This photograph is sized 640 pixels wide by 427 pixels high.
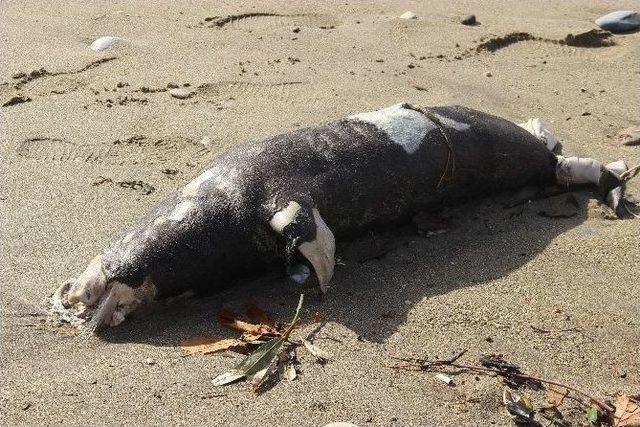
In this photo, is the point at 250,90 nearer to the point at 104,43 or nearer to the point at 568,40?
the point at 104,43

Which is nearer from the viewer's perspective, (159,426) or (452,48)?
(159,426)

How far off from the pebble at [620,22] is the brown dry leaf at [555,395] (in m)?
5.50

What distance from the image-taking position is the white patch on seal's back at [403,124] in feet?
16.1

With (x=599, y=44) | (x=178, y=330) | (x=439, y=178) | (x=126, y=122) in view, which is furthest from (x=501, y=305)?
(x=599, y=44)

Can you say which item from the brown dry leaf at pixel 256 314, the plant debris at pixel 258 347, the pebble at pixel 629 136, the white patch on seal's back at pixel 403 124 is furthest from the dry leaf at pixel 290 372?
the pebble at pixel 629 136

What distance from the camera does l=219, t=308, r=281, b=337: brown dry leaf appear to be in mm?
3977

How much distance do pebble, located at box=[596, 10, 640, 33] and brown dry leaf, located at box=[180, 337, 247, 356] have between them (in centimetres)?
583

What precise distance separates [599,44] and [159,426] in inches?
241

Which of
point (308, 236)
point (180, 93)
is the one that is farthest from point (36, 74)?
point (308, 236)

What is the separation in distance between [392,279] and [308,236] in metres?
0.53

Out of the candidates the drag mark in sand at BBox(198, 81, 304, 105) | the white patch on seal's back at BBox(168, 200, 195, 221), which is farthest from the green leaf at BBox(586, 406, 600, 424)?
the drag mark in sand at BBox(198, 81, 304, 105)

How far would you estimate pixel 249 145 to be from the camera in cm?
483

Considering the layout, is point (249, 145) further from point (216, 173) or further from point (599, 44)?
point (599, 44)

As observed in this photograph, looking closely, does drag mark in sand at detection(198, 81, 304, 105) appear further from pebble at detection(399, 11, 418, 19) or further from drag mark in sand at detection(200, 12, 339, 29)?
pebble at detection(399, 11, 418, 19)
